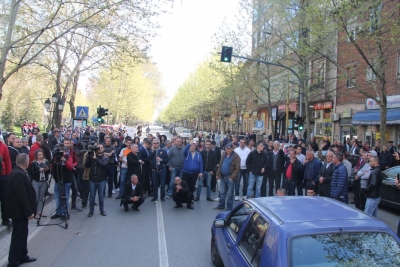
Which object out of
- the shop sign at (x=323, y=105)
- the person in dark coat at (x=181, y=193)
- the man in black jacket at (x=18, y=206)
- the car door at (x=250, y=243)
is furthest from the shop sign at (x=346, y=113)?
the man in black jacket at (x=18, y=206)

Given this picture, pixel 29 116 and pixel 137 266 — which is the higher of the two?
pixel 29 116

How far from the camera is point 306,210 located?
336 centimetres

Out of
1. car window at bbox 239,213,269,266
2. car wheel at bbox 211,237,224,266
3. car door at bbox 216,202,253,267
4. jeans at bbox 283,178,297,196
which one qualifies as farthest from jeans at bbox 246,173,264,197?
car window at bbox 239,213,269,266

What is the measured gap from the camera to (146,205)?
9305mm

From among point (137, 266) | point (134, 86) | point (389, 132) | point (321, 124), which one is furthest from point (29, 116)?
point (137, 266)

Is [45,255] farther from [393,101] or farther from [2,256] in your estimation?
[393,101]

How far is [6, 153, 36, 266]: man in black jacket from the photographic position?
4883 mm

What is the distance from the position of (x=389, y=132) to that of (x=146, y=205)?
15.4 meters

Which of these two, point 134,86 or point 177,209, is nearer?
point 177,209

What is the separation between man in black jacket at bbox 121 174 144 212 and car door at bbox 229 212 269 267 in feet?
16.5

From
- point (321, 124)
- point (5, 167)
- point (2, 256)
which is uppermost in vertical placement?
point (321, 124)

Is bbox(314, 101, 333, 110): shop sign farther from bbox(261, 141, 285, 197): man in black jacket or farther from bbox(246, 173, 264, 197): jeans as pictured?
bbox(246, 173, 264, 197): jeans

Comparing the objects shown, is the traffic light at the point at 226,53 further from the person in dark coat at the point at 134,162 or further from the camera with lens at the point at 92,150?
the camera with lens at the point at 92,150

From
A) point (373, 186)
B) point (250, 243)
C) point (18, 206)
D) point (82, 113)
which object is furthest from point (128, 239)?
point (82, 113)
